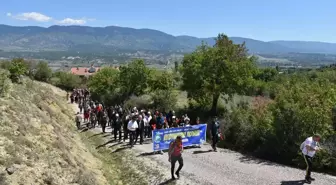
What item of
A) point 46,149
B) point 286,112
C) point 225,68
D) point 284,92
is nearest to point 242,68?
point 225,68

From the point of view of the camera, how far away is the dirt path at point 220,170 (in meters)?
13.1

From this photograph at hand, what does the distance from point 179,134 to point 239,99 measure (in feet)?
58.1

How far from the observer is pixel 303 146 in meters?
12.3

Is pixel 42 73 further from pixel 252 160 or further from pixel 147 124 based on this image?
pixel 252 160

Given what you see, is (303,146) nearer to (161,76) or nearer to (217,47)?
(217,47)

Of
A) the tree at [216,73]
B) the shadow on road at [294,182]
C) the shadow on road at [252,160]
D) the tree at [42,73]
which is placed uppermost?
the tree at [216,73]

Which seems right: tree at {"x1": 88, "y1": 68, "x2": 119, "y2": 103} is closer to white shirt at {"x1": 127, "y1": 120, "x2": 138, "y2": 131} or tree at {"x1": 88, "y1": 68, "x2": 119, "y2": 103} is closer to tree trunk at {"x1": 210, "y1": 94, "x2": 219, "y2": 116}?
tree trunk at {"x1": 210, "y1": 94, "x2": 219, "y2": 116}

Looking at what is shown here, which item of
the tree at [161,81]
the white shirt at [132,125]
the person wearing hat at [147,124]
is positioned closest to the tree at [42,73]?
the tree at [161,81]

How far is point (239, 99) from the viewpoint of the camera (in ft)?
115

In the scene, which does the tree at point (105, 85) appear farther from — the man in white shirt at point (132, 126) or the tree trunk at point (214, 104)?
the man in white shirt at point (132, 126)

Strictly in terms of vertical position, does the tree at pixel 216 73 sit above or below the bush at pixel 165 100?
above

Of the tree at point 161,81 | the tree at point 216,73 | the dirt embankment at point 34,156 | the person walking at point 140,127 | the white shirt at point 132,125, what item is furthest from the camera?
the tree at point 161,81

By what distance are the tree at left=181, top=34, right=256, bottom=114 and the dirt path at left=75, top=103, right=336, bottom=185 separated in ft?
40.7

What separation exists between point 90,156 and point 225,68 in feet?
52.7
